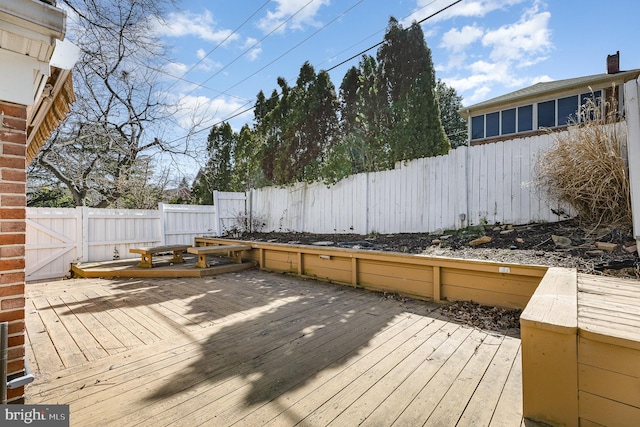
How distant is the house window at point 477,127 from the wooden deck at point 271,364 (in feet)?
29.1

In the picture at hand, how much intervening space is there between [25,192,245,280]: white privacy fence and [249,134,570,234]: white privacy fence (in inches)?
110

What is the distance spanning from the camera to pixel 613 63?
8812 millimetres

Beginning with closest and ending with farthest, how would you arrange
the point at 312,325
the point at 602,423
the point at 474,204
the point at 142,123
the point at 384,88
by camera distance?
the point at 602,423 → the point at 312,325 → the point at 474,204 → the point at 384,88 → the point at 142,123

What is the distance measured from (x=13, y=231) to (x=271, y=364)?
1.69 m

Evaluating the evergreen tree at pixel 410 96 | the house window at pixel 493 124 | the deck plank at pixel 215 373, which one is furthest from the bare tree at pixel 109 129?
the house window at pixel 493 124

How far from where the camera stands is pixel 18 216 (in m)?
1.46

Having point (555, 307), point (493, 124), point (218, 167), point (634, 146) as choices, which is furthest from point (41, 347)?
point (493, 124)

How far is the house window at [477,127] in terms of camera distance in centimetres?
1017

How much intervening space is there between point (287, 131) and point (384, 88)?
266cm

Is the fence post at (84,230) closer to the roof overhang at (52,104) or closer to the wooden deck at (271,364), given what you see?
the wooden deck at (271,364)

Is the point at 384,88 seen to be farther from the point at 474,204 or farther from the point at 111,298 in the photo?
the point at 111,298

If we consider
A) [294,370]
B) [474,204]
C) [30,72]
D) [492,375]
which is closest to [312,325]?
[294,370]

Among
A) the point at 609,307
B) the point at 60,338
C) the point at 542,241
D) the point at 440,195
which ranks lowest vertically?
the point at 60,338

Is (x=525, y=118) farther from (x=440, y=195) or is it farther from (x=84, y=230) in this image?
(x=84, y=230)
